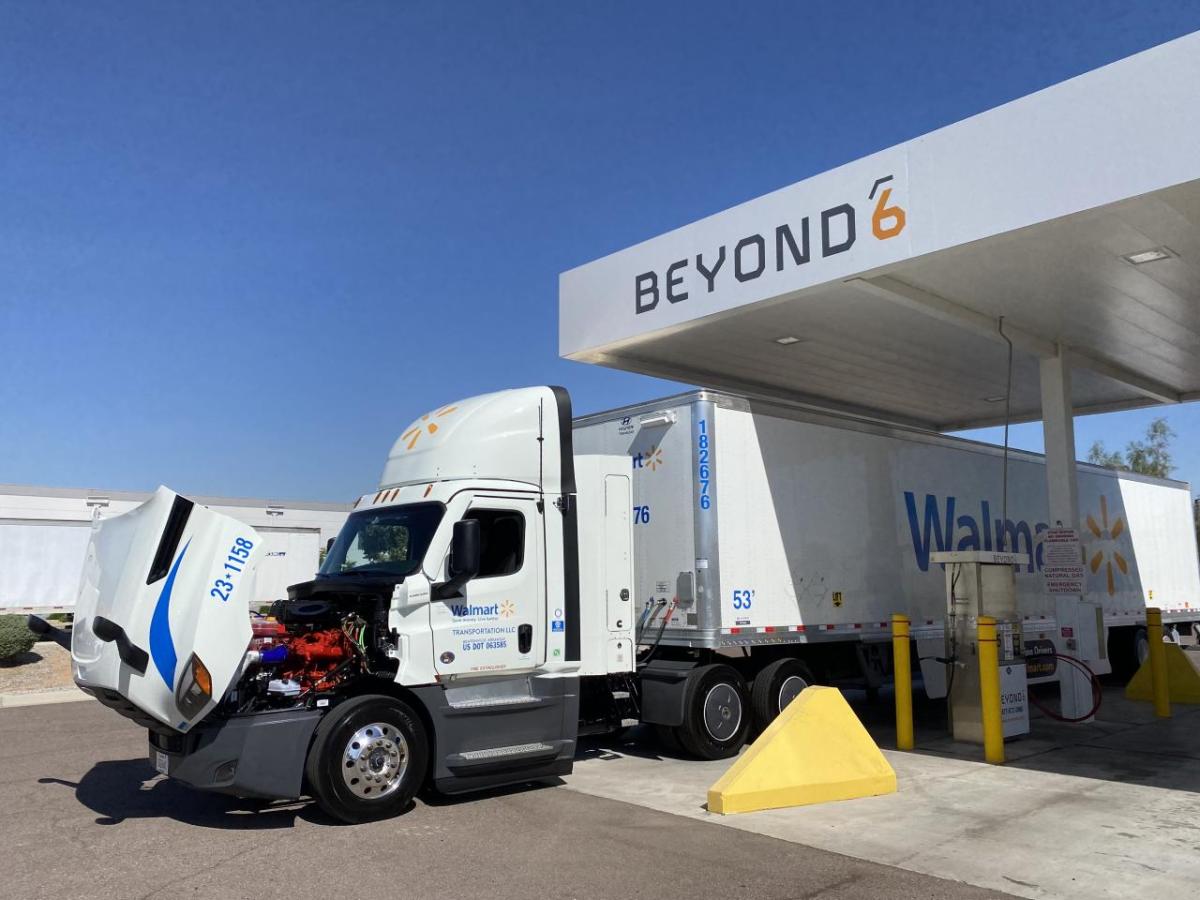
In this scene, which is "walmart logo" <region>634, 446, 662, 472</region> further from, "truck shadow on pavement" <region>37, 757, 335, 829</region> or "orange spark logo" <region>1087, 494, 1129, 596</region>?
"orange spark logo" <region>1087, 494, 1129, 596</region>

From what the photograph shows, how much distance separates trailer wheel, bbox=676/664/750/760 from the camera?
9.10m

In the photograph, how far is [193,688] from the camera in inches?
241

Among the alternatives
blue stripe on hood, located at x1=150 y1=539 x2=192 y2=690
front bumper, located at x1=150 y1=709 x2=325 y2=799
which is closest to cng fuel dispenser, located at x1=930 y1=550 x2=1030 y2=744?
front bumper, located at x1=150 y1=709 x2=325 y2=799

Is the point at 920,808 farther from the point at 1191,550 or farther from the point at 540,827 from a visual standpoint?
the point at 1191,550

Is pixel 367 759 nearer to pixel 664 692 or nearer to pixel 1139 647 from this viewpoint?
pixel 664 692

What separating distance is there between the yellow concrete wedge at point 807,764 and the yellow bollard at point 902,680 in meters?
2.19

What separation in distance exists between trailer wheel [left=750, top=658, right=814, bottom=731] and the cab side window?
3.38 m

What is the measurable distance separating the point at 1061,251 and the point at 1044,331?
3393 mm

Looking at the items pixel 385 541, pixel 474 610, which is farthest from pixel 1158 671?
pixel 385 541

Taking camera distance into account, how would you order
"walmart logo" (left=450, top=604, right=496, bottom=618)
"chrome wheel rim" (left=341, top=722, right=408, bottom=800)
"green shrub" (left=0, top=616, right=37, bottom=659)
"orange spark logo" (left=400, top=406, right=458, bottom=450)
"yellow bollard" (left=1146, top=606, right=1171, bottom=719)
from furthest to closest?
"green shrub" (left=0, top=616, right=37, bottom=659), "yellow bollard" (left=1146, top=606, right=1171, bottom=719), "orange spark logo" (left=400, top=406, right=458, bottom=450), "walmart logo" (left=450, top=604, right=496, bottom=618), "chrome wheel rim" (left=341, top=722, right=408, bottom=800)

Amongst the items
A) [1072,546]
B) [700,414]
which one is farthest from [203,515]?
[1072,546]

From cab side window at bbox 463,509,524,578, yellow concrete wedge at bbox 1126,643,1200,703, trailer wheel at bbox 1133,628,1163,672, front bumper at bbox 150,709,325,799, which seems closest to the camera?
front bumper at bbox 150,709,325,799

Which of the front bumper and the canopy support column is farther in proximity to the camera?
the canopy support column

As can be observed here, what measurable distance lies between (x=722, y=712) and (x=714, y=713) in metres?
0.13
